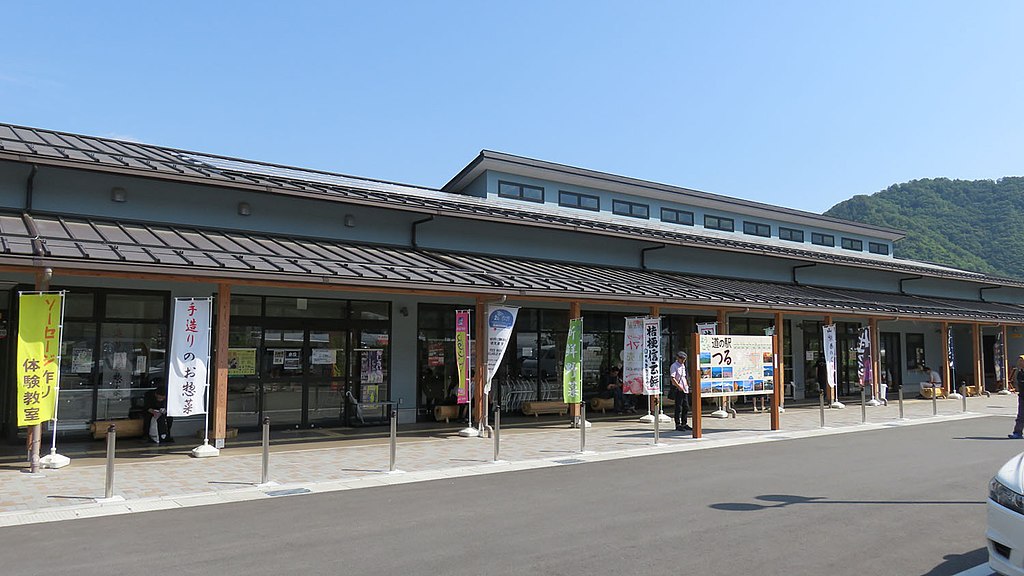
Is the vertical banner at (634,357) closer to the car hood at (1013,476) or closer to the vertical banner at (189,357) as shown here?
the vertical banner at (189,357)

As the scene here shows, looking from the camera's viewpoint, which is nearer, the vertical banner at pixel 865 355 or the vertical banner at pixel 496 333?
the vertical banner at pixel 496 333

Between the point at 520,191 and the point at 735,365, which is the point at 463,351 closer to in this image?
the point at 735,365

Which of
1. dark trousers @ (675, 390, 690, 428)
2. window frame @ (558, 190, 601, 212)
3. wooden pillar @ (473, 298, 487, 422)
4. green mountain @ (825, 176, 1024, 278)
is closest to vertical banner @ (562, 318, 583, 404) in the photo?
wooden pillar @ (473, 298, 487, 422)

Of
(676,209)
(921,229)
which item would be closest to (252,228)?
(676,209)

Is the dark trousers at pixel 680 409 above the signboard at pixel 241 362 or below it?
below

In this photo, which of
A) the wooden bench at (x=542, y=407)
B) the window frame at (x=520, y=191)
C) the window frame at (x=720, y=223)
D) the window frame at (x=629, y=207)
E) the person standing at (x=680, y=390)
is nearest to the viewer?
the person standing at (x=680, y=390)

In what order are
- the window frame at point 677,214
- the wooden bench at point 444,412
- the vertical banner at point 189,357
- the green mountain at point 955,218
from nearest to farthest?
the vertical banner at point 189,357 → the wooden bench at point 444,412 → the window frame at point 677,214 → the green mountain at point 955,218

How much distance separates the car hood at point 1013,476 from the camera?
4.87m

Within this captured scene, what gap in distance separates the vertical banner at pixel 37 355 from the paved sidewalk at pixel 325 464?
943mm

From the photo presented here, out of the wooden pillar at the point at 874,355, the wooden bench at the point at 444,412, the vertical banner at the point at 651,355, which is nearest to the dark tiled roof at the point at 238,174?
the vertical banner at the point at 651,355

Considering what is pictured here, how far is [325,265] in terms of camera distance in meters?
12.8

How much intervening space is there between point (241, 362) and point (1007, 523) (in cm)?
1341

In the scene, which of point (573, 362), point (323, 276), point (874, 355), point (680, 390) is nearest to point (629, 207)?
point (874, 355)

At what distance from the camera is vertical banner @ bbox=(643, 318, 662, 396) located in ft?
52.7
